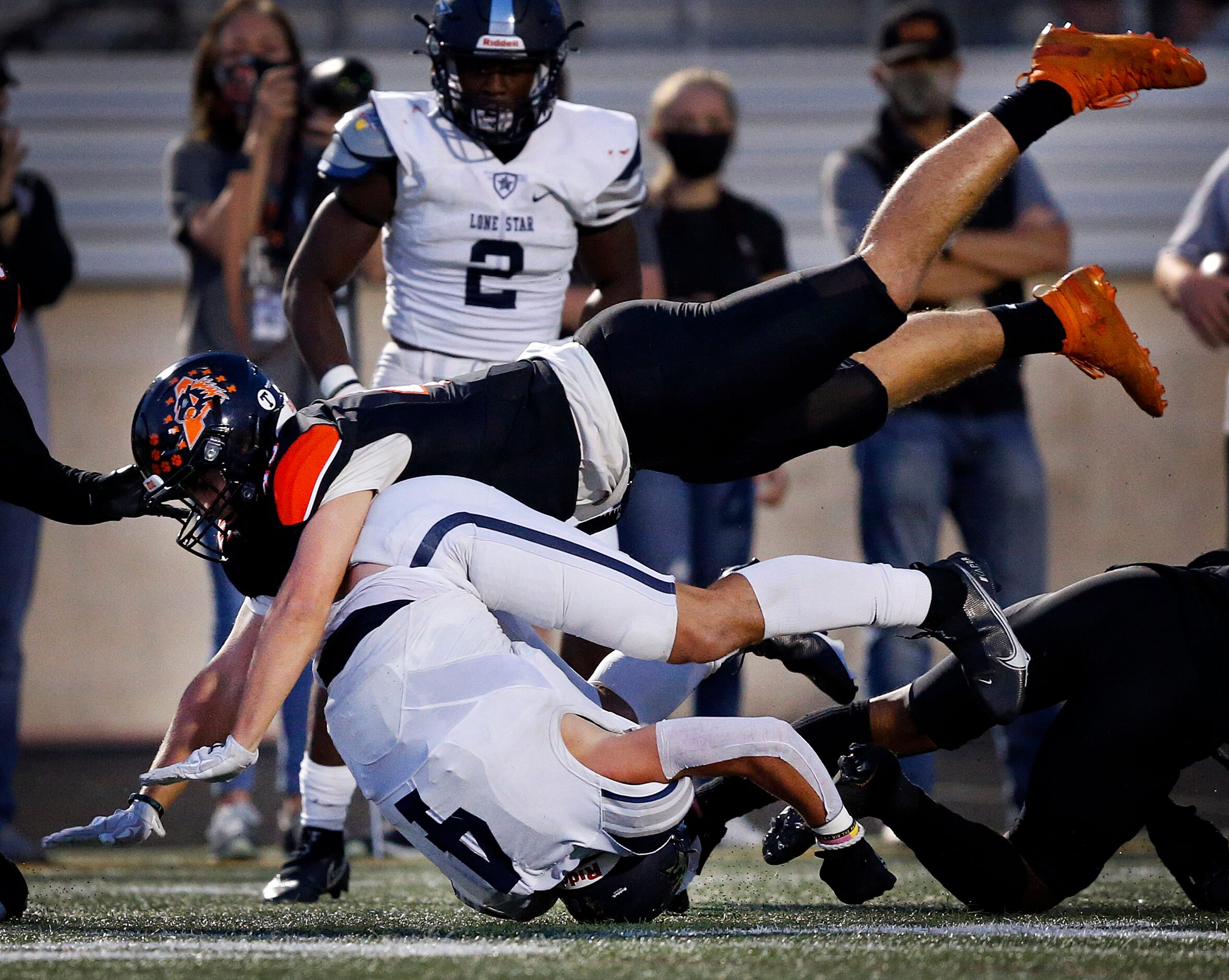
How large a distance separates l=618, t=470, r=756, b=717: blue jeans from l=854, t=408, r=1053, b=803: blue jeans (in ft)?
1.28

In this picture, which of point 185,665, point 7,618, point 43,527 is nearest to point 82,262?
point 43,527

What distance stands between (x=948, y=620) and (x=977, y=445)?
1600mm

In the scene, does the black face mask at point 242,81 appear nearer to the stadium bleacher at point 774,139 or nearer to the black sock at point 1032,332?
the black sock at point 1032,332

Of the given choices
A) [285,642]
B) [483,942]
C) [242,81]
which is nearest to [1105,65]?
[285,642]

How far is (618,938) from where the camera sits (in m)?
2.86

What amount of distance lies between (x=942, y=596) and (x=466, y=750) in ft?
3.24

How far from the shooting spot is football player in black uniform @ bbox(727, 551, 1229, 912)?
3.06 m

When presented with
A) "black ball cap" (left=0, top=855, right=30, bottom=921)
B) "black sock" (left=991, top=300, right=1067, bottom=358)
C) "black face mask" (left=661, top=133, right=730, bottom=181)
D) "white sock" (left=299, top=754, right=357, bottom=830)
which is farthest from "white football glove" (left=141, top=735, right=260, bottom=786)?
"black face mask" (left=661, top=133, right=730, bottom=181)

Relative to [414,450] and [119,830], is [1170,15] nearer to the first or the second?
[414,450]

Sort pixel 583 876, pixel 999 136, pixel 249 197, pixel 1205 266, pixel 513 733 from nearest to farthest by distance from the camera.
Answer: pixel 513 733 < pixel 583 876 < pixel 999 136 < pixel 249 197 < pixel 1205 266

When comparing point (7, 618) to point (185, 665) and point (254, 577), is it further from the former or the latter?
point (185, 665)

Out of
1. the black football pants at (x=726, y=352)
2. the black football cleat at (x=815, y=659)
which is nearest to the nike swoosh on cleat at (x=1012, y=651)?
the black football cleat at (x=815, y=659)

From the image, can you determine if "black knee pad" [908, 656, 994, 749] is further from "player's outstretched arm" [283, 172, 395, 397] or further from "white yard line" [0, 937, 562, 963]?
"player's outstretched arm" [283, 172, 395, 397]

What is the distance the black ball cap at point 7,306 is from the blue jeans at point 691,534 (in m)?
1.59
